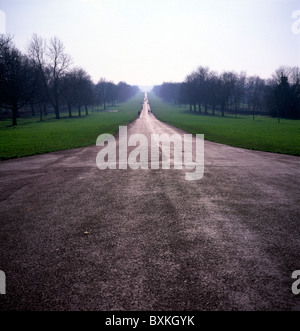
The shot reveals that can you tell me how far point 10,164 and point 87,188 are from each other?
21.5 feet

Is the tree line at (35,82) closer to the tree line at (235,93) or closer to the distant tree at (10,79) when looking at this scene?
the distant tree at (10,79)

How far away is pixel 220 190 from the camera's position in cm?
809

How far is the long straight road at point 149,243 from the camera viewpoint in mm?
3443

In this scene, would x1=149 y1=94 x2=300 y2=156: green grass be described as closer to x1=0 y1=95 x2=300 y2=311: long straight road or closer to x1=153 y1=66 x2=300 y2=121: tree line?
x1=0 y1=95 x2=300 y2=311: long straight road

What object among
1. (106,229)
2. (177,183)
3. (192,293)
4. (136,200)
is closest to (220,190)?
(177,183)

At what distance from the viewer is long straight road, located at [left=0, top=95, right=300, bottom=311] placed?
136 inches

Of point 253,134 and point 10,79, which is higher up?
point 10,79

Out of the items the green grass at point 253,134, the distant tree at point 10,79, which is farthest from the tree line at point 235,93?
the distant tree at point 10,79

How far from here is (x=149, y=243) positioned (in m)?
4.83

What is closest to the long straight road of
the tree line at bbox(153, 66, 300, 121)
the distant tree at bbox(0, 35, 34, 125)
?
the distant tree at bbox(0, 35, 34, 125)

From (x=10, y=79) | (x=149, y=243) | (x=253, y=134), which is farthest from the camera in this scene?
(x=10, y=79)

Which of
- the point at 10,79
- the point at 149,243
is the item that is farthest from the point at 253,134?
the point at 10,79

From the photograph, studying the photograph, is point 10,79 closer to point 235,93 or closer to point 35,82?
point 35,82
